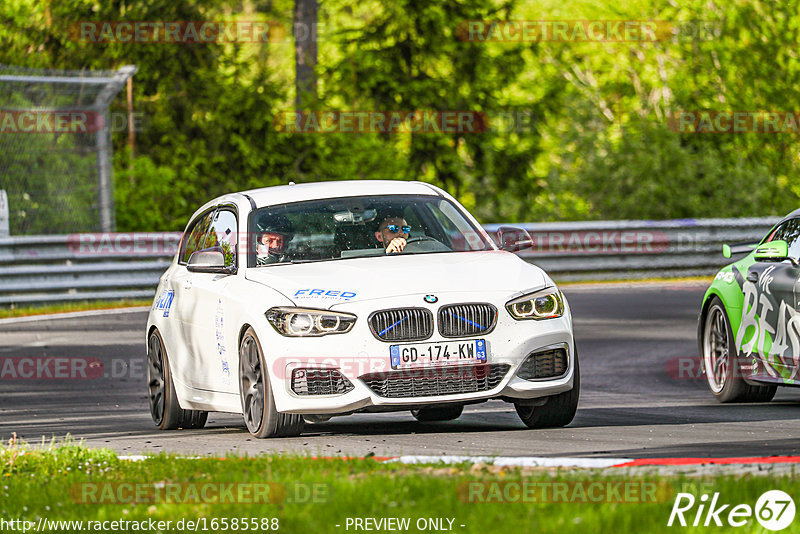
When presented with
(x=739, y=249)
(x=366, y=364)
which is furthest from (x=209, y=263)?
(x=739, y=249)

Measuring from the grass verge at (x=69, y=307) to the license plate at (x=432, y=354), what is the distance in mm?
12484

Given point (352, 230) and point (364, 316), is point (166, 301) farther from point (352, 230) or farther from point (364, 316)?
point (364, 316)

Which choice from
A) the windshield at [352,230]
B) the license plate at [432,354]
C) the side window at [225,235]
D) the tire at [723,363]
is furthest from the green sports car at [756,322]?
the side window at [225,235]

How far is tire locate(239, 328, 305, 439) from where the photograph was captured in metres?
9.67

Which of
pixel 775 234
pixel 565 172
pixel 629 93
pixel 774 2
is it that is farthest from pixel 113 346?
pixel 629 93

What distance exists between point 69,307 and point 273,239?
1186 cm

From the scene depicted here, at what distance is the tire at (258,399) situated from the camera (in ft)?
31.7

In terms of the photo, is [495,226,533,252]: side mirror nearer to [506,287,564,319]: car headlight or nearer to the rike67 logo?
[506,287,564,319]: car headlight

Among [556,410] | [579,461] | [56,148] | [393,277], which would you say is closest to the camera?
[579,461]

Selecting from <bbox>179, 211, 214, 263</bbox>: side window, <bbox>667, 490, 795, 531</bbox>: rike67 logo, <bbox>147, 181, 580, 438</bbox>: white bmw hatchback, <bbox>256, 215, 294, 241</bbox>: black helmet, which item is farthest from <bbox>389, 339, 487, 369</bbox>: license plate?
<bbox>667, 490, 795, 531</bbox>: rike67 logo

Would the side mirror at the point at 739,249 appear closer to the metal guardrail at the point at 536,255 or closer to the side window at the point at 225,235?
the side window at the point at 225,235

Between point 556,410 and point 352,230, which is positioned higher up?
point 352,230

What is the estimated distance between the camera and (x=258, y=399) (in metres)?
9.84

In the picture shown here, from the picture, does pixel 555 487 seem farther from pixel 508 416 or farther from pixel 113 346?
pixel 113 346
